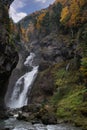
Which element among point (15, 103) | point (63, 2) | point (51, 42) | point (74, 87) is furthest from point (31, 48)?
point (74, 87)

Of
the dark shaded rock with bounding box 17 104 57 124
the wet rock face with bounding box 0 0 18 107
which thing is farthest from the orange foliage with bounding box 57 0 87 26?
the dark shaded rock with bounding box 17 104 57 124

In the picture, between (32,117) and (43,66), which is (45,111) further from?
(43,66)

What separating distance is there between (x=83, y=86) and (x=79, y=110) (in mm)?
13370

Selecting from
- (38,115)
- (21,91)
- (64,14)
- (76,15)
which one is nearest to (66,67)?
(21,91)

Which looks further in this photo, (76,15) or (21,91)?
(76,15)

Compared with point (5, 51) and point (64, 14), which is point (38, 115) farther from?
point (64, 14)

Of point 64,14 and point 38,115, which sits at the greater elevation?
point 64,14

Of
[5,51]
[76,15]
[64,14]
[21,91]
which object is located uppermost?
[64,14]

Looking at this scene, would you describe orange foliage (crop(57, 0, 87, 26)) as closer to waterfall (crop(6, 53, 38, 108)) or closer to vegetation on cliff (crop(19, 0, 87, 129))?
vegetation on cliff (crop(19, 0, 87, 129))

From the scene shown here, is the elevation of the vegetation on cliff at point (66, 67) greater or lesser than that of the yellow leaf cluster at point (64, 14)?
lesser

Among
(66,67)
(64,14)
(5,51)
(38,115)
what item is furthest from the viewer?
(64,14)

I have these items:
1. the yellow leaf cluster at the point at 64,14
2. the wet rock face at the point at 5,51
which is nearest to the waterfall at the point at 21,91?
the wet rock face at the point at 5,51

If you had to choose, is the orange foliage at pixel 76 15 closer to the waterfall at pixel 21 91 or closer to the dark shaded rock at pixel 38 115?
the waterfall at pixel 21 91

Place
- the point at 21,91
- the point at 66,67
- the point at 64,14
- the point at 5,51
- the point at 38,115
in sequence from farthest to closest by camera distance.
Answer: the point at 64,14 < the point at 21,91 < the point at 66,67 < the point at 5,51 < the point at 38,115
